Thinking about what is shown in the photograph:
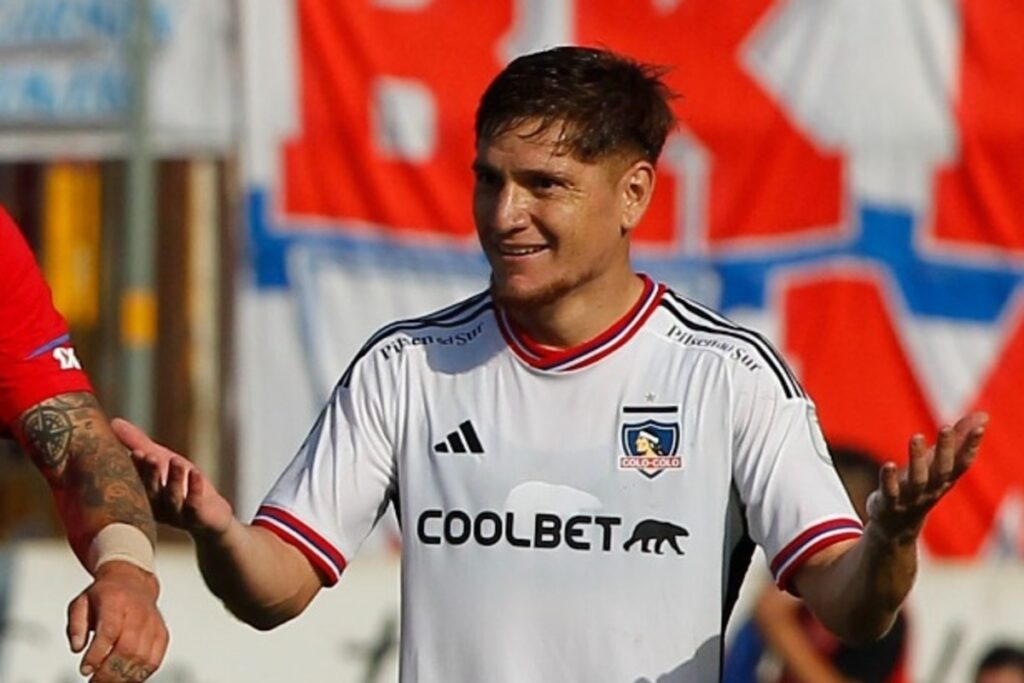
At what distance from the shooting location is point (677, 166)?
1030 centimetres

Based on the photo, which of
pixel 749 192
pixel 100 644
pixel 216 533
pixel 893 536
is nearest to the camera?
pixel 100 644

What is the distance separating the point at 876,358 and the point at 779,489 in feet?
18.3

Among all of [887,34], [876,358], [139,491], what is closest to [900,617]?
[876,358]

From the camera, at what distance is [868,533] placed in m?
4.57

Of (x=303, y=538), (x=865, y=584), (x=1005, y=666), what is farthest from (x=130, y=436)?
(x=1005, y=666)

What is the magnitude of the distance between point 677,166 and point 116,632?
6.57 m

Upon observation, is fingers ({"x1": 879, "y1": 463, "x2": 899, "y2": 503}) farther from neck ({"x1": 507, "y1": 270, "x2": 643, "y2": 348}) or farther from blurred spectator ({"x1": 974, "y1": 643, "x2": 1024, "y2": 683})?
blurred spectator ({"x1": 974, "y1": 643, "x2": 1024, "y2": 683})

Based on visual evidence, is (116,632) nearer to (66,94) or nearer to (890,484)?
(890,484)

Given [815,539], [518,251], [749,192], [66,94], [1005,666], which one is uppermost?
[518,251]

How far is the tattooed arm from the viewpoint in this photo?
395 centimetres

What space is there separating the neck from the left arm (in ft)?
1.95

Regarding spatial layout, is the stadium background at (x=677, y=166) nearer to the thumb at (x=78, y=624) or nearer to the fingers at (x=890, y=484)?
the fingers at (x=890, y=484)

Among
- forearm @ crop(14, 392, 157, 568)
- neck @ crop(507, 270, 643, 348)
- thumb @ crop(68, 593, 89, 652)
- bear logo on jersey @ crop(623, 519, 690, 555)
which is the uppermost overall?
neck @ crop(507, 270, 643, 348)

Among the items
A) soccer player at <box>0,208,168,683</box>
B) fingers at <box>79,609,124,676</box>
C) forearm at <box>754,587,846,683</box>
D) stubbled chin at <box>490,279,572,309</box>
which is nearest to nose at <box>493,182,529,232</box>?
stubbled chin at <box>490,279,572,309</box>
